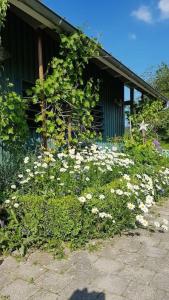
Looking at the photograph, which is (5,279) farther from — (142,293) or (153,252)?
(153,252)

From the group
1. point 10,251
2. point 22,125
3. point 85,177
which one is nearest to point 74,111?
point 22,125

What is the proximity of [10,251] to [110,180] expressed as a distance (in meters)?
2.22

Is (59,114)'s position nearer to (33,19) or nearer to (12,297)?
(33,19)

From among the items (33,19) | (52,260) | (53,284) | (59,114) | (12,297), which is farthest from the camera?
(59,114)

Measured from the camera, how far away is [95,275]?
3213 millimetres

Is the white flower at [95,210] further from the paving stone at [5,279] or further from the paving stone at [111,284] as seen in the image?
the paving stone at [5,279]

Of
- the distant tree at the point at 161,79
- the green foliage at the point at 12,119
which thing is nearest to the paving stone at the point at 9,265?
the green foliage at the point at 12,119

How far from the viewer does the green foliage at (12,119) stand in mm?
4802

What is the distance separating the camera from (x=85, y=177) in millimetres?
4934

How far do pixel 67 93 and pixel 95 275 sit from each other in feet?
11.4

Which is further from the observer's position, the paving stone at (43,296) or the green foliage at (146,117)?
the green foliage at (146,117)

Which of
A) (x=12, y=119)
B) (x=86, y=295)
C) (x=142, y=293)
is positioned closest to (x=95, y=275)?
(x=86, y=295)

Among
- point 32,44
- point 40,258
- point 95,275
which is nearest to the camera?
point 95,275

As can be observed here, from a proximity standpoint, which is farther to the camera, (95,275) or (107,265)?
(107,265)
